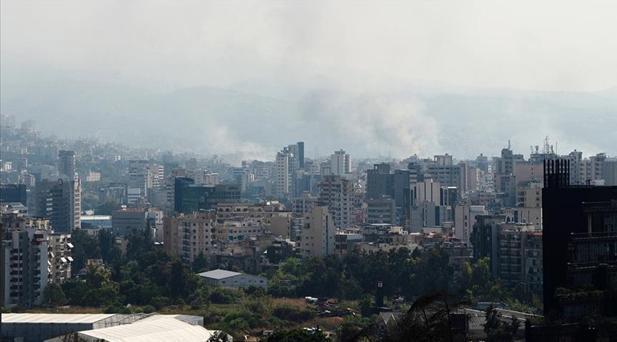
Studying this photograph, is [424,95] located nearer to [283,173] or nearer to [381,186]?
[283,173]

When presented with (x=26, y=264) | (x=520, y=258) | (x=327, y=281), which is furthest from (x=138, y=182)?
(x=520, y=258)

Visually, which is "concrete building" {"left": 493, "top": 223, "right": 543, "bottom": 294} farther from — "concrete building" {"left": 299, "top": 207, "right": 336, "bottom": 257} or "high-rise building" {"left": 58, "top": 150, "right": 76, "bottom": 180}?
"high-rise building" {"left": 58, "top": 150, "right": 76, "bottom": 180}

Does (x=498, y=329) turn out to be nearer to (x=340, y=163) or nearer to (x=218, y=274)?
(x=218, y=274)

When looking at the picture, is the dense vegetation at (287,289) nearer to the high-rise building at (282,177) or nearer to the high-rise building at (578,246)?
the high-rise building at (578,246)

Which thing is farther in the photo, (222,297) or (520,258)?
(520,258)

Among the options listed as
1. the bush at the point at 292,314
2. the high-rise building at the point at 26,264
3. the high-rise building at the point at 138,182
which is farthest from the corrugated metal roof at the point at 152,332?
the high-rise building at the point at 138,182
